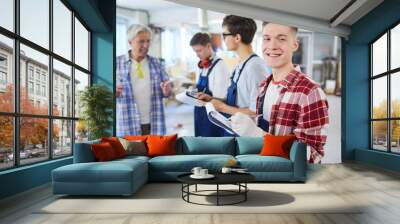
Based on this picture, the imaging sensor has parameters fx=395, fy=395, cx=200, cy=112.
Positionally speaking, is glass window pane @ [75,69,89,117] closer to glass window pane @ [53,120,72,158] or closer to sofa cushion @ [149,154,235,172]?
glass window pane @ [53,120,72,158]

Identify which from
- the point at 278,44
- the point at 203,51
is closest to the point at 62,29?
the point at 203,51

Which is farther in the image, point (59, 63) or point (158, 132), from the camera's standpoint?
point (158, 132)

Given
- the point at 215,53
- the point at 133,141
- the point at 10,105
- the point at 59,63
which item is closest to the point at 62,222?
the point at 10,105

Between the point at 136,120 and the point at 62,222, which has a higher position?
the point at 136,120

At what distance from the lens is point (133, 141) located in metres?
7.06

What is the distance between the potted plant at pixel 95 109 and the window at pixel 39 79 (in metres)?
0.21

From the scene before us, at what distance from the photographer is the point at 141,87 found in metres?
9.10

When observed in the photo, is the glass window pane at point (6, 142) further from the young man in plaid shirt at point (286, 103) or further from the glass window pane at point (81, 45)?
the young man in plaid shirt at point (286, 103)

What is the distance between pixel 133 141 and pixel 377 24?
5993 millimetres

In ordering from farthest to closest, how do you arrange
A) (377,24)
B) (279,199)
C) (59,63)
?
(377,24) < (59,63) < (279,199)

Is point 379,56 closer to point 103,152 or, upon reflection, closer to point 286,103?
point 286,103

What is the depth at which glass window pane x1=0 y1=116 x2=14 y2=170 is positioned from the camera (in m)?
5.03

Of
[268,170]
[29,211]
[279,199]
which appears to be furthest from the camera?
[268,170]

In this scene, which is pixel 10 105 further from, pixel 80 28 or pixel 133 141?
pixel 80 28
